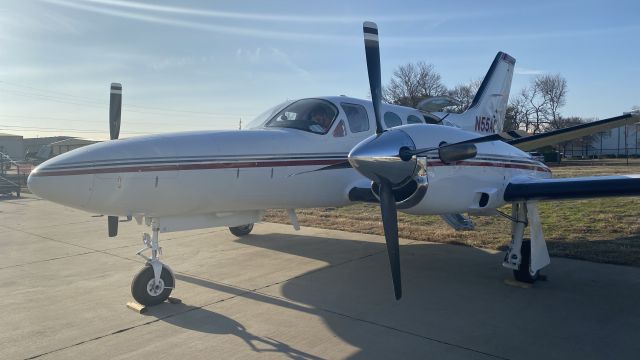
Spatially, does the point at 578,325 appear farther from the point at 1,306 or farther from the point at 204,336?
the point at 1,306

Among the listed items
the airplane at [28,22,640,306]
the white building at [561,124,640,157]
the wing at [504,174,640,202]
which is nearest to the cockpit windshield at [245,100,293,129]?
the airplane at [28,22,640,306]

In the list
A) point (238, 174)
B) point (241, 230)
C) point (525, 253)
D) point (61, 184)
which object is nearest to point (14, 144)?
point (241, 230)

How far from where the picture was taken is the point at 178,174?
19.2 feet

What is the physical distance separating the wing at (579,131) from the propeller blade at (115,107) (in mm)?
5819

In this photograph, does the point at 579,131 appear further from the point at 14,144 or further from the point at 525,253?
the point at 14,144

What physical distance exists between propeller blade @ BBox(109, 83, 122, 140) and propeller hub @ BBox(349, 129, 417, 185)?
13.2 ft

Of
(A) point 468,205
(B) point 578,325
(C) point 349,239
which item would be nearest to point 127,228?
(C) point 349,239

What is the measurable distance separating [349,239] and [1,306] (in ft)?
21.2

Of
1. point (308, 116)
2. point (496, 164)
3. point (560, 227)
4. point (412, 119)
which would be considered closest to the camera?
point (496, 164)

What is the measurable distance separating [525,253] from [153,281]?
5060 millimetres

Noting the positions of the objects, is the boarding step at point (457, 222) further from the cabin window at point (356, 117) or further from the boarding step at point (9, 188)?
the boarding step at point (9, 188)

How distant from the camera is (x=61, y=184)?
5.41 m

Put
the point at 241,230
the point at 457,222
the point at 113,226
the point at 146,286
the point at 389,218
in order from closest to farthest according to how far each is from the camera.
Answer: the point at 389,218, the point at 146,286, the point at 113,226, the point at 457,222, the point at 241,230

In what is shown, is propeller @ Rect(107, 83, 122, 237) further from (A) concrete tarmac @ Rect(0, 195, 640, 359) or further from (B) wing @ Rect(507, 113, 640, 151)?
(B) wing @ Rect(507, 113, 640, 151)
